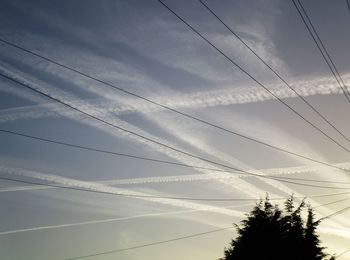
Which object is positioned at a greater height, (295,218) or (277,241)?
(295,218)

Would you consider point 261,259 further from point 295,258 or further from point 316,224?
point 316,224

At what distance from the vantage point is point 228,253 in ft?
86.9

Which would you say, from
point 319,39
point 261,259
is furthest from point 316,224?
point 319,39

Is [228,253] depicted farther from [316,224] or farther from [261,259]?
[316,224]

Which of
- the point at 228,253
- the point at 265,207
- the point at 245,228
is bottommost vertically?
the point at 228,253

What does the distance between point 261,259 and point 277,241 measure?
1746mm

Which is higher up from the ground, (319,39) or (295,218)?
(319,39)

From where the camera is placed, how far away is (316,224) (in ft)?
106

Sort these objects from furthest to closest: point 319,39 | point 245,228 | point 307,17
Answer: point 245,228 < point 319,39 < point 307,17

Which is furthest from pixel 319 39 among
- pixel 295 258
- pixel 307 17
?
pixel 295 258

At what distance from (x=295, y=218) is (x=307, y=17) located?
22233mm

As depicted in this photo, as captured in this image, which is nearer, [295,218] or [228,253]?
[228,253]

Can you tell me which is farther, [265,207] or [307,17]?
[265,207]

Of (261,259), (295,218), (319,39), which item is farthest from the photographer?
(295,218)
